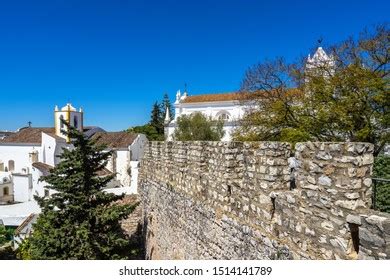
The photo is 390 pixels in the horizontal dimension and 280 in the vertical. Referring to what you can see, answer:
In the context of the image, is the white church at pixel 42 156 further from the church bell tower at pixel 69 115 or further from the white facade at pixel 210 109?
the white facade at pixel 210 109

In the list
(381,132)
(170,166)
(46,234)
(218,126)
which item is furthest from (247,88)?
(218,126)

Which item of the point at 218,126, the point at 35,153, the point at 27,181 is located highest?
the point at 218,126

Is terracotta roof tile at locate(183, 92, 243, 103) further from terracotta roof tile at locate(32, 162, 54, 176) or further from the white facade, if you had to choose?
terracotta roof tile at locate(32, 162, 54, 176)

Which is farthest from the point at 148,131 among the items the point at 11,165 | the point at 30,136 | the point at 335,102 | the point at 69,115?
the point at 335,102

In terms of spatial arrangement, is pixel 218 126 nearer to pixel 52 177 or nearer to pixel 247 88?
pixel 247 88

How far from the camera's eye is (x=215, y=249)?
522cm

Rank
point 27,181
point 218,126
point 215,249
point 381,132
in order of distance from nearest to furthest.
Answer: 1. point 215,249
2. point 381,132
3. point 27,181
4. point 218,126

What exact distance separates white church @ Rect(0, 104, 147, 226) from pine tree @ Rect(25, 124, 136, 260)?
64.2 feet

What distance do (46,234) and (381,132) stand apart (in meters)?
11.2

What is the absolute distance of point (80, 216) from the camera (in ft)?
26.4

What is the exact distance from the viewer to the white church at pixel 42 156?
95.0 feet

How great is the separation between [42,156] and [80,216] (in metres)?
27.4

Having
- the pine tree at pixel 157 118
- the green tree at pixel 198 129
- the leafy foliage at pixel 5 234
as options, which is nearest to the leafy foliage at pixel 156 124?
the pine tree at pixel 157 118

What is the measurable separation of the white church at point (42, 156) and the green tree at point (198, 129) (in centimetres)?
470
